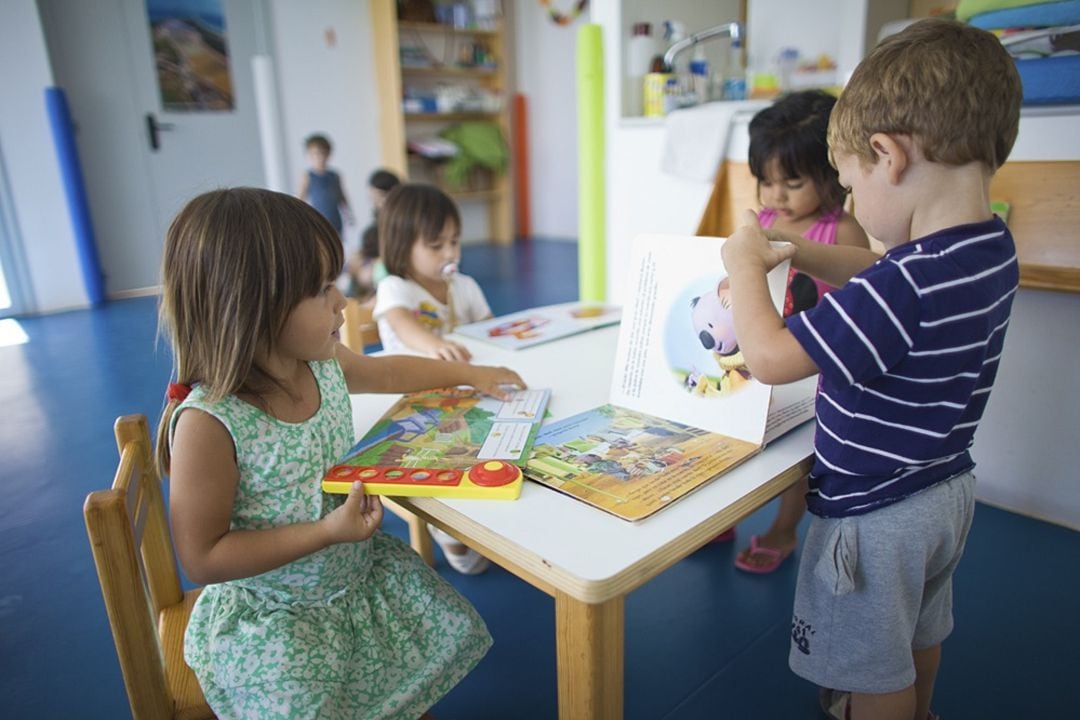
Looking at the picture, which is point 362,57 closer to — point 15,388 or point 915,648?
point 15,388

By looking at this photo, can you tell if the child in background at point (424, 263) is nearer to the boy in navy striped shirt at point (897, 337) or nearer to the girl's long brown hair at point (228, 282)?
the girl's long brown hair at point (228, 282)

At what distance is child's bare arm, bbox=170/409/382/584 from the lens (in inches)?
27.7

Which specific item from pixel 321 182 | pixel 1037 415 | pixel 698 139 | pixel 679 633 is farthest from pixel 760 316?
pixel 321 182

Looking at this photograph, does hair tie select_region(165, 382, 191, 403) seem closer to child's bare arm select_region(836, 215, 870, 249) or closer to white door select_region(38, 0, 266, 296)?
child's bare arm select_region(836, 215, 870, 249)

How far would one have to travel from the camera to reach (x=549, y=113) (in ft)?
20.6

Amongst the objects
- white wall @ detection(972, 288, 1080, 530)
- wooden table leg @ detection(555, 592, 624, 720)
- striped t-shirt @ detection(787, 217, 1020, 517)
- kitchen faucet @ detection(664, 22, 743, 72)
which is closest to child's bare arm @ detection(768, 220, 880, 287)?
striped t-shirt @ detection(787, 217, 1020, 517)

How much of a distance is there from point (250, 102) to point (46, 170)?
52.1 inches

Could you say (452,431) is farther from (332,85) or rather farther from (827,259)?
(332,85)

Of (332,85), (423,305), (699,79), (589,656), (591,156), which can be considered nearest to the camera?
(589,656)

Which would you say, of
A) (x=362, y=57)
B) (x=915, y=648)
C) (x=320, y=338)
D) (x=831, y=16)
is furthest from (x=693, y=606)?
(x=362, y=57)

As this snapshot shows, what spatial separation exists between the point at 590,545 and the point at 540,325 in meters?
0.82

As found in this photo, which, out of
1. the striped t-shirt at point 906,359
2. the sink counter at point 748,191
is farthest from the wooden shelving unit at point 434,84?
the striped t-shirt at point 906,359

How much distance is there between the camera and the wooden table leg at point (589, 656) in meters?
0.58

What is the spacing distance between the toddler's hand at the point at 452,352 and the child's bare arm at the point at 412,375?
14 centimetres
